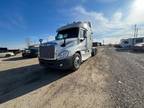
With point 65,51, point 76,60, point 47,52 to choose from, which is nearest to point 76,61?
point 76,60

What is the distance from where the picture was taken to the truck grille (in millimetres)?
6223

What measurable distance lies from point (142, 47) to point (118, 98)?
54.5 feet

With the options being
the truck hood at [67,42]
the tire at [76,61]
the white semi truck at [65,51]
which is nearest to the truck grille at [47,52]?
the white semi truck at [65,51]

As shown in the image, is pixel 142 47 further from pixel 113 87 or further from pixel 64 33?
pixel 113 87

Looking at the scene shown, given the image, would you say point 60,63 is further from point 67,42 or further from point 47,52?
point 67,42

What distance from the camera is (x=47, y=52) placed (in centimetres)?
645

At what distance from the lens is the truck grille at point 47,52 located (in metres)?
6.22

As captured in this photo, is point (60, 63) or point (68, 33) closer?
point (60, 63)

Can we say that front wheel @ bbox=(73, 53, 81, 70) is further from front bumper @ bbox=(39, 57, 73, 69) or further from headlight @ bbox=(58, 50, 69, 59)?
headlight @ bbox=(58, 50, 69, 59)

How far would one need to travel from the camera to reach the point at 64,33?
834cm

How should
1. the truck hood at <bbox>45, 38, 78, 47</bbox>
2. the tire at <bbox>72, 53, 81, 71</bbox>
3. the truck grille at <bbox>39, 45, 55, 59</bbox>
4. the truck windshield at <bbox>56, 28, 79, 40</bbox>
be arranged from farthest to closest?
the truck windshield at <bbox>56, 28, 79, 40</bbox> → the tire at <bbox>72, 53, 81, 71</bbox> → the truck hood at <bbox>45, 38, 78, 47</bbox> → the truck grille at <bbox>39, 45, 55, 59</bbox>

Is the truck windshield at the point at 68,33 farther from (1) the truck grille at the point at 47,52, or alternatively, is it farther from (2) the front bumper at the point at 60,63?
(1) the truck grille at the point at 47,52

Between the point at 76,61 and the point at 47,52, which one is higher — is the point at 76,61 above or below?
below

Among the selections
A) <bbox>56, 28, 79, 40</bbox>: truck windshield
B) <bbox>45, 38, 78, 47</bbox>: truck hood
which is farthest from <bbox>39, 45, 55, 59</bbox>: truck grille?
<bbox>56, 28, 79, 40</bbox>: truck windshield
